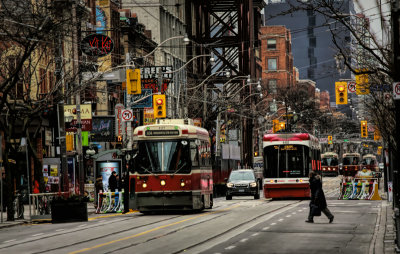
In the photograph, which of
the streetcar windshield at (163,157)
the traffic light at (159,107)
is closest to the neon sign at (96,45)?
the streetcar windshield at (163,157)

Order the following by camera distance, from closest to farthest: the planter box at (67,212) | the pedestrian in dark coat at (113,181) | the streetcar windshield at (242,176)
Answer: the planter box at (67,212), the pedestrian in dark coat at (113,181), the streetcar windshield at (242,176)

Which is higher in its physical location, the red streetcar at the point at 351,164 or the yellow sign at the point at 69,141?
the yellow sign at the point at 69,141

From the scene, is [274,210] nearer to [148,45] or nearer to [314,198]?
[314,198]

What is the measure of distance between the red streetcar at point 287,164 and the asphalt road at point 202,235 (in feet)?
41.7

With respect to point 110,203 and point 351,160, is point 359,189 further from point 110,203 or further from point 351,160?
point 351,160

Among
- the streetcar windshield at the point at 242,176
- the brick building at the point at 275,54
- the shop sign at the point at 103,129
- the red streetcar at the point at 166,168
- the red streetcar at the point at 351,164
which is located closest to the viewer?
the red streetcar at the point at 166,168

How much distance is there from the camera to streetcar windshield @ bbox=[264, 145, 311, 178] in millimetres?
46250

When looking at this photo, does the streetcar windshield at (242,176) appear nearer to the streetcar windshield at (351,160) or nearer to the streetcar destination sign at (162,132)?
the streetcar destination sign at (162,132)

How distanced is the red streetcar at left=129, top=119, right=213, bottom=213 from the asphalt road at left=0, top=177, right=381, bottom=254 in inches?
26.5

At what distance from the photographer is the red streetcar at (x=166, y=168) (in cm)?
3334

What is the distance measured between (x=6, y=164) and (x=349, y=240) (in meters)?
15.9

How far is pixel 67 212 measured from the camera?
31.6 meters

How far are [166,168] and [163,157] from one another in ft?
1.46

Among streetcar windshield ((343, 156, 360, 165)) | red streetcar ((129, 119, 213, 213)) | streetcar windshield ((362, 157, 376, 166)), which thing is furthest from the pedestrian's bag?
streetcar windshield ((362, 157, 376, 166))
